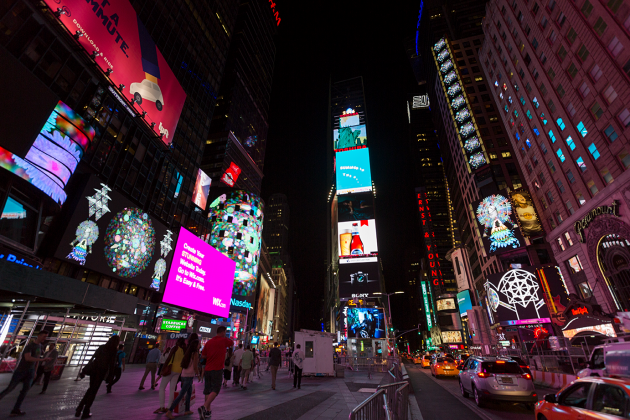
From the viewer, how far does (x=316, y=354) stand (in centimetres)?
1978

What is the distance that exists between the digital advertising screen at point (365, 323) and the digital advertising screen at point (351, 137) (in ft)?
149

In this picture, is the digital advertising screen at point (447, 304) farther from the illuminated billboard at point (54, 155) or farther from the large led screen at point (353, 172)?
the illuminated billboard at point (54, 155)

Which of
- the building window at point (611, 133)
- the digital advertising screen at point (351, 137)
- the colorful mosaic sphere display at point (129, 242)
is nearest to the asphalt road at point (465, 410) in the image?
the colorful mosaic sphere display at point (129, 242)

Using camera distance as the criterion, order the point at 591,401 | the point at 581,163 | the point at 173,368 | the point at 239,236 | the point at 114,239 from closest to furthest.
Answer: the point at 591,401
the point at 173,368
the point at 114,239
the point at 581,163
the point at 239,236

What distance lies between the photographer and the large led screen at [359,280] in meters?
63.7

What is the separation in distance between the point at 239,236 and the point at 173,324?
2199 centimetres

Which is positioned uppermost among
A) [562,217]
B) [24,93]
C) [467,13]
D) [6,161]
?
[467,13]

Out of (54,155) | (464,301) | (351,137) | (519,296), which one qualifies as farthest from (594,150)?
(351,137)

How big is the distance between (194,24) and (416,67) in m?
98.9

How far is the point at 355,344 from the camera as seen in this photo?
171 feet

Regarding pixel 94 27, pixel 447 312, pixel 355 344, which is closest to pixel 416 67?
pixel 447 312

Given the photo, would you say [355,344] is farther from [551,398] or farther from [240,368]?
[551,398]

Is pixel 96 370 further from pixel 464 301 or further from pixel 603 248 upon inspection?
pixel 464 301

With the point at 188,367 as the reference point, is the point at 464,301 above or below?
above
